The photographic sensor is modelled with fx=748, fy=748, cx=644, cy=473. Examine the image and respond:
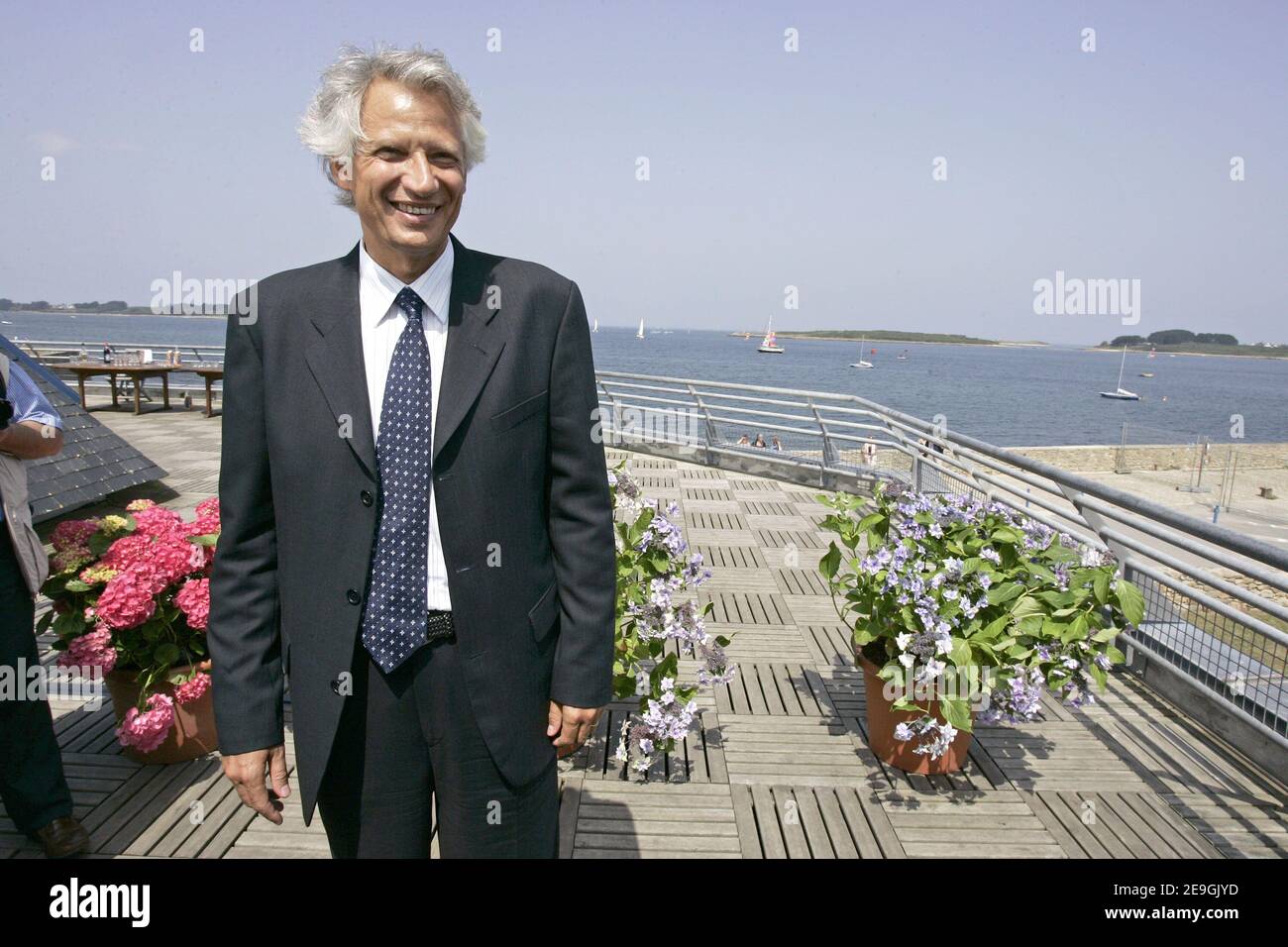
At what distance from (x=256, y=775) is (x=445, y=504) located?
669 millimetres

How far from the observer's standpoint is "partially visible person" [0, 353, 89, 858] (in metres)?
2.29

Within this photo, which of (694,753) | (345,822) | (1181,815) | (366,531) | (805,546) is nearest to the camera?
(366,531)

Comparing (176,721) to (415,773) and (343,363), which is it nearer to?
(415,773)

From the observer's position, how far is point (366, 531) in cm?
134

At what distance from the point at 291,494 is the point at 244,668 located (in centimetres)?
36

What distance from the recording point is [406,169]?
1289 mm

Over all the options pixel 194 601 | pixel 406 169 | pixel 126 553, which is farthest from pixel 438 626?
pixel 126 553

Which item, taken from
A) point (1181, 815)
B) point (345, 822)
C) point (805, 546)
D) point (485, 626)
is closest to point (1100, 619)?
point (1181, 815)

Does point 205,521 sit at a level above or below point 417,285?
below

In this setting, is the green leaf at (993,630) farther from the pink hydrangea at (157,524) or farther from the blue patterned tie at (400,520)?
the pink hydrangea at (157,524)

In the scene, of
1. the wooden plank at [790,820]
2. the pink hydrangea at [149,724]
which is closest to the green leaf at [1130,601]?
the wooden plank at [790,820]
